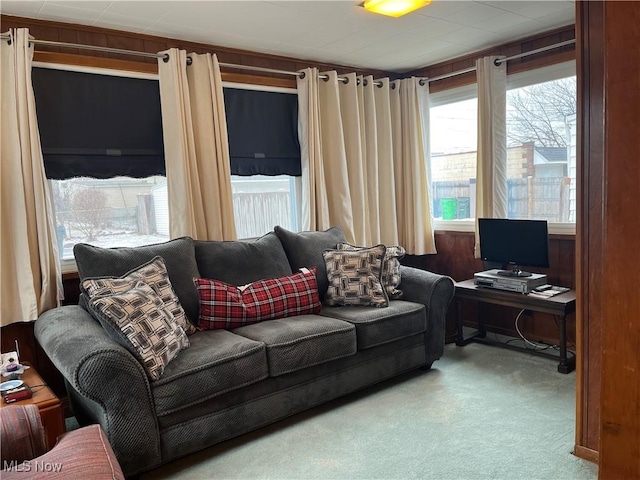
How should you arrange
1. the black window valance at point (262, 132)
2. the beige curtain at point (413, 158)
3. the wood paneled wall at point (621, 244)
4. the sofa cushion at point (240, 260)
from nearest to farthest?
the wood paneled wall at point (621, 244), the sofa cushion at point (240, 260), the black window valance at point (262, 132), the beige curtain at point (413, 158)

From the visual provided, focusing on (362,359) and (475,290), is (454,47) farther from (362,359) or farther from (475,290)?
(362,359)

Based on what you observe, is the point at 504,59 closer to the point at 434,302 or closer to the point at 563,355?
the point at 434,302

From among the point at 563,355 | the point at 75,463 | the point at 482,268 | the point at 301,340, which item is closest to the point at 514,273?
the point at 482,268

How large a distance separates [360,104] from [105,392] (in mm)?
3119

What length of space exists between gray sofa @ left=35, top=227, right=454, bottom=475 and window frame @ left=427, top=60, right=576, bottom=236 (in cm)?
105

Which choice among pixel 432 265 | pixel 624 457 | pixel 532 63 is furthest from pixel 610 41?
pixel 432 265

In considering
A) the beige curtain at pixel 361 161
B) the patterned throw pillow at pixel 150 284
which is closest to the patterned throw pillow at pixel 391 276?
the beige curtain at pixel 361 161

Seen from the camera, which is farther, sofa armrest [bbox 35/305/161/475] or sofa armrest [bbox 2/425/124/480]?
sofa armrest [bbox 35/305/161/475]

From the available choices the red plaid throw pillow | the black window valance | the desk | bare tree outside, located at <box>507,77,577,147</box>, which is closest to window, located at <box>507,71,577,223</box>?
bare tree outside, located at <box>507,77,577,147</box>

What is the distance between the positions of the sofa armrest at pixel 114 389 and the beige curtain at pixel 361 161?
209cm

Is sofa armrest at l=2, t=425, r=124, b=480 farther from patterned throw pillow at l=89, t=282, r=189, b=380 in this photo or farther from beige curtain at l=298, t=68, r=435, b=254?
beige curtain at l=298, t=68, r=435, b=254

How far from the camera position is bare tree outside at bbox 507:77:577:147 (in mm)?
3666

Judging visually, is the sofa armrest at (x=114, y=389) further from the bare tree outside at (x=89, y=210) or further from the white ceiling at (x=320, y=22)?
the white ceiling at (x=320, y=22)

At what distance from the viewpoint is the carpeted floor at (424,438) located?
88.9 inches
